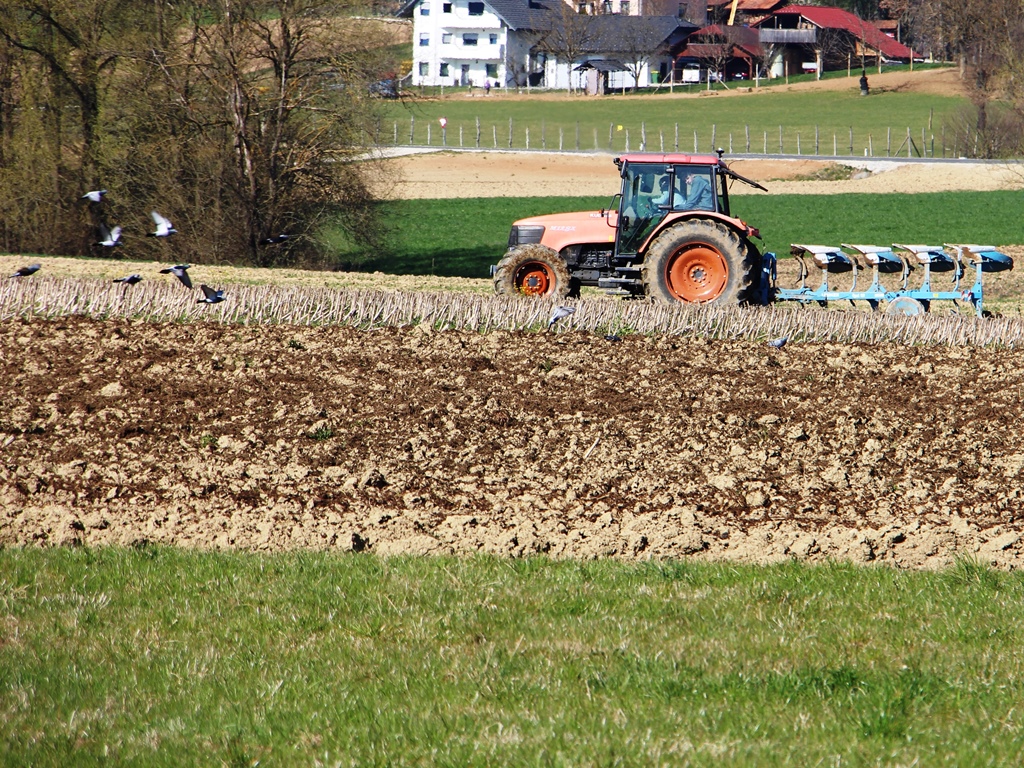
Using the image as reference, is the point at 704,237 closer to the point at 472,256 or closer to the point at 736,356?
the point at 736,356

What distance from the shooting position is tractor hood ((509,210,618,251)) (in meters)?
14.0

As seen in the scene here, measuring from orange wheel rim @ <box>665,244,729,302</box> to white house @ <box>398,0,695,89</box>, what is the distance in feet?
234

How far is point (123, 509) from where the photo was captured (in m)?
7.18

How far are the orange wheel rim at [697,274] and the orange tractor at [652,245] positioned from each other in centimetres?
1

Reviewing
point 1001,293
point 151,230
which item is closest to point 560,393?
point 1001,293

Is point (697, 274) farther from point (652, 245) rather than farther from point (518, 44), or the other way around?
point (518, 44)

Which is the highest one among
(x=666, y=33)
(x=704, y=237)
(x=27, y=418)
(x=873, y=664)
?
(x=666, y=33)

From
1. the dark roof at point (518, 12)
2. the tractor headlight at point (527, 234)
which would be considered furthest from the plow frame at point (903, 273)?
the dark roof at point (518, 12)

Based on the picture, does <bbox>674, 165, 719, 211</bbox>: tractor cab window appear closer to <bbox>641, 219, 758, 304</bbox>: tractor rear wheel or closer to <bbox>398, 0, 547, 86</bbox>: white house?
<bbox>641, 219, 758, 304</bbox>: tractor rear wheel

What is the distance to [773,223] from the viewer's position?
34.1 metres

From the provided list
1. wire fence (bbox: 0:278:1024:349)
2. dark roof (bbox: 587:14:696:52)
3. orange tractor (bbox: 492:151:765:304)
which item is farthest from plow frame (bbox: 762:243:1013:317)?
dark roof (bbox: 587:14:696:52)

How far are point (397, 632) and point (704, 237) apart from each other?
849cm

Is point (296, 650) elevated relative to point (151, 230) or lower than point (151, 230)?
lower

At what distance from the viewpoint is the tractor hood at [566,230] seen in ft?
45.9
